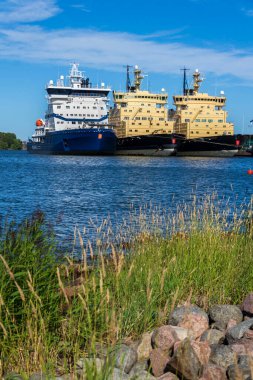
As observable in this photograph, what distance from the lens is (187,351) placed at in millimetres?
4395

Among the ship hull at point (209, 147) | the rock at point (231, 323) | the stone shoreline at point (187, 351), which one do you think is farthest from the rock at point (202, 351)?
the ship hull at point (209, 147)

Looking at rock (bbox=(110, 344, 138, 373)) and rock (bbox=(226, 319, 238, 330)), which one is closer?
rock (bbox=(110, 344, 138, 373))

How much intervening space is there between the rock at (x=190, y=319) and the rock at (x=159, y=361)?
2.10 feet

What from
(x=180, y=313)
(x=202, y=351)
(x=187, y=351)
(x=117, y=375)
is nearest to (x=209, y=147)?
(x=180, y=313)

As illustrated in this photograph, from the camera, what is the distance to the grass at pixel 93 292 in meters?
4.55

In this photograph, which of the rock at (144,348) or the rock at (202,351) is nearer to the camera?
the rock at (202,351)

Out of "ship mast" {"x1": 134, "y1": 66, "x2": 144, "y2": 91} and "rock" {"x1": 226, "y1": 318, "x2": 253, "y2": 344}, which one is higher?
"ship mast" {"x1": 134, "y1": 66, "x2": 144, "y2": 91}

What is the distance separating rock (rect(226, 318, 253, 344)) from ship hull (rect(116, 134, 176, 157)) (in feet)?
249

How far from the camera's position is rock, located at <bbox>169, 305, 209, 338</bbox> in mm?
5340

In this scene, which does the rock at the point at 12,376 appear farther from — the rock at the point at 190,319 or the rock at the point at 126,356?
the rock at the point at 190,319

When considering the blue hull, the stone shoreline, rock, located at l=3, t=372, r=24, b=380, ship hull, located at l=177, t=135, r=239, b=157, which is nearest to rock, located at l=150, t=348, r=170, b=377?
the stone shoreline

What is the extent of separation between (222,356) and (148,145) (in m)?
78.7

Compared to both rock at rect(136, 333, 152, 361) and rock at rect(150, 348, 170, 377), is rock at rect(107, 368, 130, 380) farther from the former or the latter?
rock at rect(136, 333, 152, 361)

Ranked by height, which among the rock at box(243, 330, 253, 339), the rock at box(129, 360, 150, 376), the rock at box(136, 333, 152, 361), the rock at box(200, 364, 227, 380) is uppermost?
the rock at box(243, 330, 253, 339)
